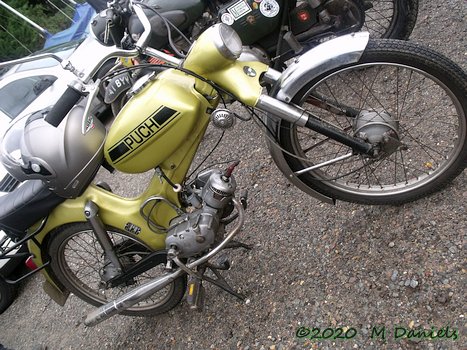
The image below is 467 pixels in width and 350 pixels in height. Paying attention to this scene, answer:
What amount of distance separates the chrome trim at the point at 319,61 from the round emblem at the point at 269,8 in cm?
126

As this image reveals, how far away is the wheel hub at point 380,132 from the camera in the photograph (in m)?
1.94

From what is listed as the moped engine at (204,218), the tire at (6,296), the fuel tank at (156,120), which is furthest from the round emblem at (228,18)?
A: the tire at (6,296)

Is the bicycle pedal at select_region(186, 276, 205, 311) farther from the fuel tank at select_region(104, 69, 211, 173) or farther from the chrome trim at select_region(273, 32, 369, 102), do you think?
the chrome trim at select_region(273, 32, 369, 102)

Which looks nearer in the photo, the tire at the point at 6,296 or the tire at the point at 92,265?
the tire at the point at 92,265

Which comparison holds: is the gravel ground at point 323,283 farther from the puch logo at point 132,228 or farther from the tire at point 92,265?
the puch logo at point 132,228

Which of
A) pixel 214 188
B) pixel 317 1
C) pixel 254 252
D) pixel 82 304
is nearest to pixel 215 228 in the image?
pixel 214 188

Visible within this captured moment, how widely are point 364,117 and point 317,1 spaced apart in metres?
1.33

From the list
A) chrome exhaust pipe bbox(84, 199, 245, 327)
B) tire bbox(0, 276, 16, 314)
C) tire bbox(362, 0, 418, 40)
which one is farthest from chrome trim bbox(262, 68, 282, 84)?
tire bbox(0, 276, 16, 314)

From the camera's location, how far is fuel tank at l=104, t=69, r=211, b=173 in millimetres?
1820

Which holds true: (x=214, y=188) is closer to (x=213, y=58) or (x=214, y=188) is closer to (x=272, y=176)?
(x=213, y=58)

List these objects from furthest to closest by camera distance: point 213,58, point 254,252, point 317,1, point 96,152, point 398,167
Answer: point 317,1
point 254,252
point 398,167
point 96,152
point 213,58

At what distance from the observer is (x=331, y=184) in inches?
86.3

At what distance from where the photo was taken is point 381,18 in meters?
3.34

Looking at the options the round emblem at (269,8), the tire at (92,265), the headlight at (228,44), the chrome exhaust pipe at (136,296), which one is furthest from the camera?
the round emblem at (269,8)
